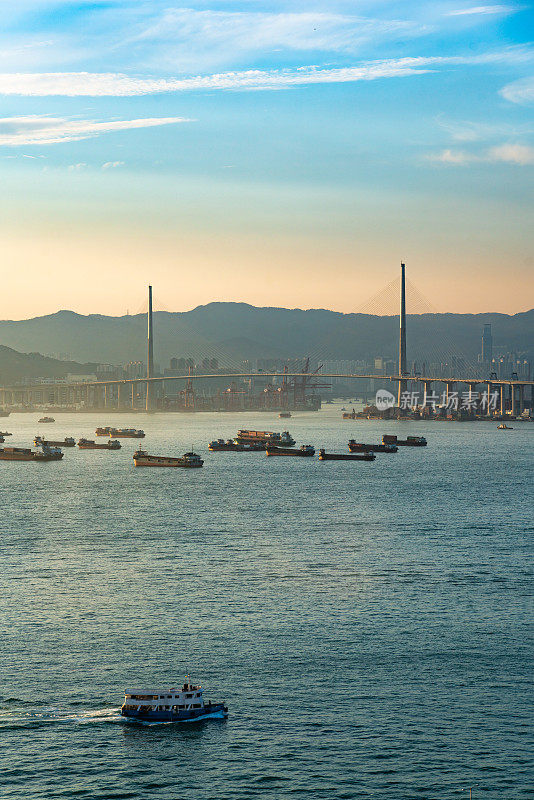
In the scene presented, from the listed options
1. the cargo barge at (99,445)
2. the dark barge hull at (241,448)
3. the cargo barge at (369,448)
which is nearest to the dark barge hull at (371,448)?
the cargo barge at (369,448)

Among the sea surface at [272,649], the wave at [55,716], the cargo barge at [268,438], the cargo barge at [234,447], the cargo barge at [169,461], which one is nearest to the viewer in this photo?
the sea surface at [272,649]

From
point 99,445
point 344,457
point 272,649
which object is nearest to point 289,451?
point 344,457

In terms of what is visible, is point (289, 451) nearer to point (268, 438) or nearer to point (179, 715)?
point (268, 438)

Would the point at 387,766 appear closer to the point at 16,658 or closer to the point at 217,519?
the point at 16,658

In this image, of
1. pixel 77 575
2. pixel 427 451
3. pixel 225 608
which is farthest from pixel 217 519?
pixel 427 451

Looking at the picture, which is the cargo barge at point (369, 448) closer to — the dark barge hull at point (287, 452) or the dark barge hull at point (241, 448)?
the dark barge hull at point (287, 452)

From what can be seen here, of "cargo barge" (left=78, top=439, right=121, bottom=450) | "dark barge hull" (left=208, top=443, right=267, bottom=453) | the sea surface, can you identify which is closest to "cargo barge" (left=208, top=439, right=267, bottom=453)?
"dark barge hull" (left=208, top=443, right=267, bottom=453)
